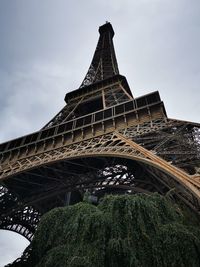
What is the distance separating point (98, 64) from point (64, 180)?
77.7 ft

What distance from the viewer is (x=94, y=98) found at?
99.2ft

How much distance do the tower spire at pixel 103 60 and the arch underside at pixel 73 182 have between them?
16455 mm

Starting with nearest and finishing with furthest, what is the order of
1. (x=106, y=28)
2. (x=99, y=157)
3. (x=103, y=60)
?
(x=99, y=157)
(x=103, y=60)
(x=106, y=28)

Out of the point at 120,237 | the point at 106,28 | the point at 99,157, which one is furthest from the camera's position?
the point at 106,28

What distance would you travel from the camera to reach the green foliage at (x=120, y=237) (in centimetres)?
615

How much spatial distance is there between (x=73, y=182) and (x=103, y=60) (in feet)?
83.0

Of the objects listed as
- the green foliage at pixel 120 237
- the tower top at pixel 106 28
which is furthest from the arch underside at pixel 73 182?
the tower top at pixel 106 28

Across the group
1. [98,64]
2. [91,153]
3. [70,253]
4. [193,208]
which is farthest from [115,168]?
[98,64]

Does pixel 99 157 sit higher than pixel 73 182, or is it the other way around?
pixel 99 157

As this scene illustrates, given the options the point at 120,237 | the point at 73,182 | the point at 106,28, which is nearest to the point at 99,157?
the point at 73,182

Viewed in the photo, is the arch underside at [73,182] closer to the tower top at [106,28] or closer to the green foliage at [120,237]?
the green foliage at [120,237]

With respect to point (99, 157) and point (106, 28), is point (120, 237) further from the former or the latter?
point (106, 28)

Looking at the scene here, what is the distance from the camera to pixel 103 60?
41.2m

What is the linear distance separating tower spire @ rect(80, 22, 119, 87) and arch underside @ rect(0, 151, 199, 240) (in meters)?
16.5
